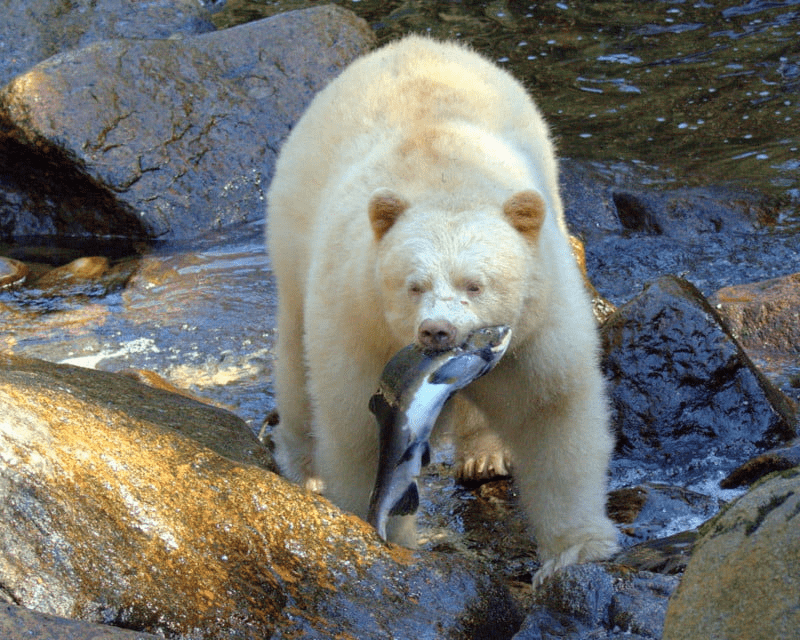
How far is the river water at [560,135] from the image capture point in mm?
7562

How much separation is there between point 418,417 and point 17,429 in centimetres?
141

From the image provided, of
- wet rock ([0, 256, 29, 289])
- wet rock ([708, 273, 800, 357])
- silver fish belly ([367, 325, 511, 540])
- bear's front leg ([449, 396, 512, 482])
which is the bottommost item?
wet rock ([708, 273, 800, 357])

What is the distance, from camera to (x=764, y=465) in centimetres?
512

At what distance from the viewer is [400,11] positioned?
14586 mm

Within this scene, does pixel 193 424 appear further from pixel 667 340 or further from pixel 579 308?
pixel 667 340

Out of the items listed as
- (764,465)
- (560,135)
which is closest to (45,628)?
(764,465)

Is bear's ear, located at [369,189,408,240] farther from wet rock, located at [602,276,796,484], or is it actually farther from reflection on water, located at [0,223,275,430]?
reflection on water, located at [0,223,275,430]

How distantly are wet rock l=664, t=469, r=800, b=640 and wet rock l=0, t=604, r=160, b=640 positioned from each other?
1560mm

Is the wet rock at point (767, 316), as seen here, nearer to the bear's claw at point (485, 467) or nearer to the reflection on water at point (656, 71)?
the bear's claw at point (485, 467)

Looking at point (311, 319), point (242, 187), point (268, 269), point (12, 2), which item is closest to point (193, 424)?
point (311, 319)

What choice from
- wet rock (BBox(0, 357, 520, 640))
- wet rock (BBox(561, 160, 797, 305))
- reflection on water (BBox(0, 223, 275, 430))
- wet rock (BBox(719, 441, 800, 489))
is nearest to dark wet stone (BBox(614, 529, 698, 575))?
wet rock (BBox(0, 357, 520, 640))

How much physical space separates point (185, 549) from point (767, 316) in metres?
Result: 4.67

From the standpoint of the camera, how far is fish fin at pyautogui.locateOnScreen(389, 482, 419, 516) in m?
4.00

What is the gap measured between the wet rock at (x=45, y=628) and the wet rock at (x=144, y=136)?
703 cm
